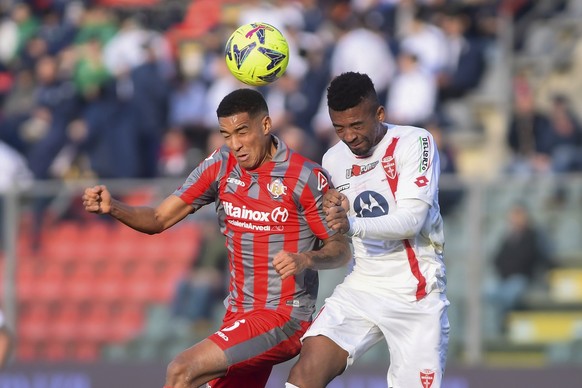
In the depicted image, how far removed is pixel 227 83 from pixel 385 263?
25.7ft

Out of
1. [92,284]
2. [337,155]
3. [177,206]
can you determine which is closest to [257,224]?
[177,206]

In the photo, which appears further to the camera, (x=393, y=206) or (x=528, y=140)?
(x=528, y=140)

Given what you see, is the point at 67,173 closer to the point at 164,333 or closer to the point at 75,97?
the point at 75,97

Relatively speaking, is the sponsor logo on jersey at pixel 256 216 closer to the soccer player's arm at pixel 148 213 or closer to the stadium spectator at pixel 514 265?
the soccer player's arm at pixel 148 213

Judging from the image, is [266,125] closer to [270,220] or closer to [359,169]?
[270,220]

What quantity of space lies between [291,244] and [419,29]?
27.0 feet

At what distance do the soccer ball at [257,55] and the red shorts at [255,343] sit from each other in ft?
4.90

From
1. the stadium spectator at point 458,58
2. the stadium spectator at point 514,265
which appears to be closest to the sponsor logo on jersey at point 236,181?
the stadium spectator at point 514,265

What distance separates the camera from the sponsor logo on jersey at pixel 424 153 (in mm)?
8312

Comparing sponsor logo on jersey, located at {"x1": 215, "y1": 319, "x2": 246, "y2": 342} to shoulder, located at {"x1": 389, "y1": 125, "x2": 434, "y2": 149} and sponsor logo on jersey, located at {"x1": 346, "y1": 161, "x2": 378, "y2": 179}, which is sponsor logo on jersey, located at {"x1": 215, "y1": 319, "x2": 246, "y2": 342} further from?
shoulder, located at {"x1": 389, "y1": 125, "x2": 434, "y2": 149}

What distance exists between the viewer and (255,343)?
809cm

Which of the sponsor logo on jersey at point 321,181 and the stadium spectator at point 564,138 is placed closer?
the sponsor logo on jersey at point 321,181

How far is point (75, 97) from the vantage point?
16.8 meters

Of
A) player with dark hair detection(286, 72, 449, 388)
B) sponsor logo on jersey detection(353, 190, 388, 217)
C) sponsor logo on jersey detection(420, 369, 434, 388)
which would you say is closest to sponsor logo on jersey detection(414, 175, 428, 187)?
player with dark hair detection(286, 72, 449, 388)
